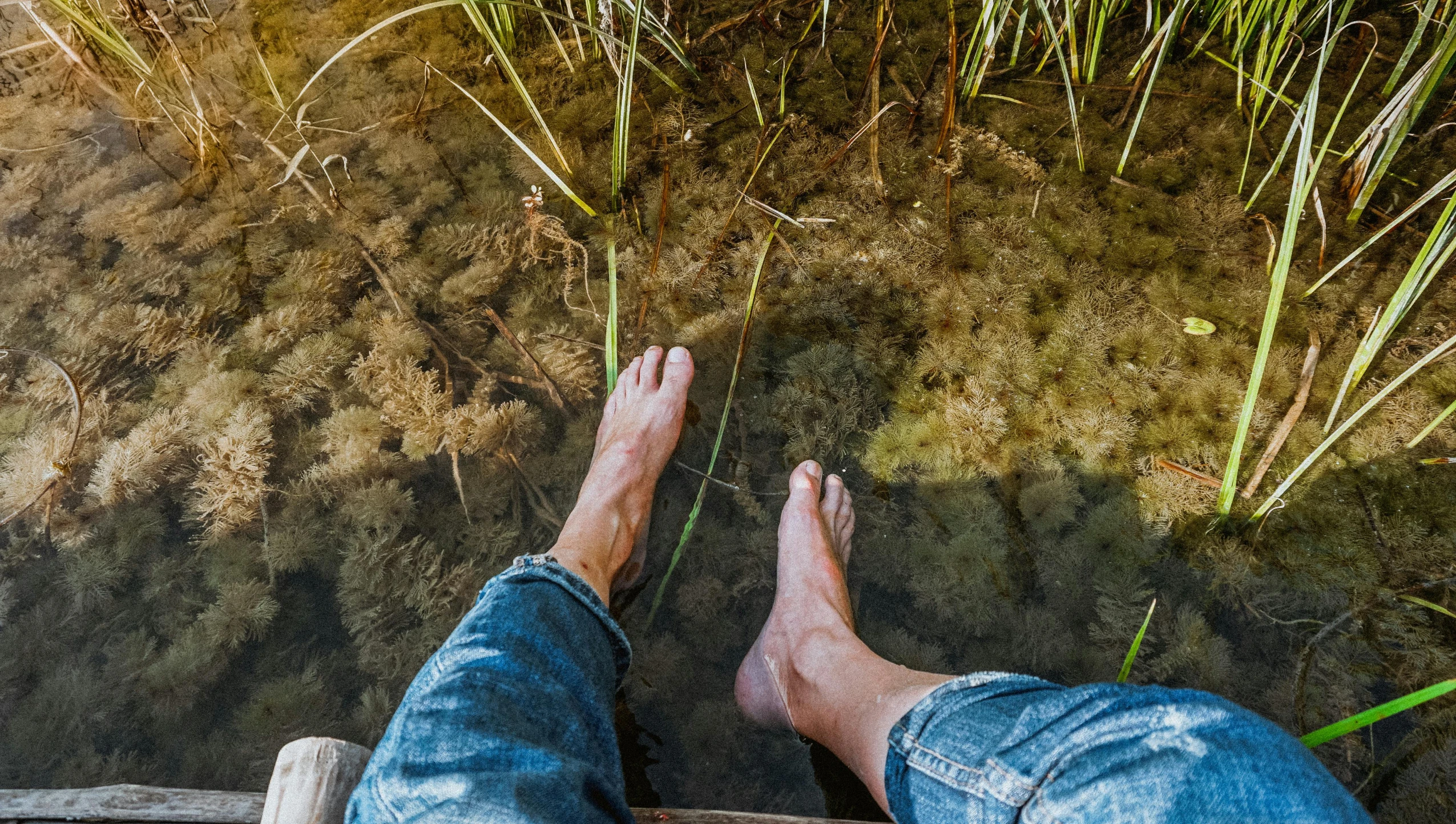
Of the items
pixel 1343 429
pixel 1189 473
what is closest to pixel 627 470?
pixel 1189 473

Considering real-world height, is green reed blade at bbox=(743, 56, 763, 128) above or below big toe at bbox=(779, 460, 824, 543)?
above

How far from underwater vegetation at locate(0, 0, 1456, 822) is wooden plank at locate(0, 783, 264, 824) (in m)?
0.21

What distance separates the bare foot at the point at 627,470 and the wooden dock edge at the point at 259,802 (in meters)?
0.52

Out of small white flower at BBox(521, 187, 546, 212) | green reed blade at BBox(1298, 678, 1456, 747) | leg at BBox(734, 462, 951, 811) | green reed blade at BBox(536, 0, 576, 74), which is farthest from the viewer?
green reed blade at BBox(536, 0, 576, 74)

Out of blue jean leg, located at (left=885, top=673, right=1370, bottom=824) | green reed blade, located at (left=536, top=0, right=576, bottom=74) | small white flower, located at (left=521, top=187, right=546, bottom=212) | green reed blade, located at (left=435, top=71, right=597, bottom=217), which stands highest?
green reed blade, located at (left=536, top=0, right=576, bottom=74)

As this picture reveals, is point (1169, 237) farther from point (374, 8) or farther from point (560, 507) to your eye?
point (374, 8)

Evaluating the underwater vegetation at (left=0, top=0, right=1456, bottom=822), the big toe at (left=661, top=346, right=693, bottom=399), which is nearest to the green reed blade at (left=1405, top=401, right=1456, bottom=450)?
the underwater vegetation at (left=0, top=0, right=1456, bottom=822)

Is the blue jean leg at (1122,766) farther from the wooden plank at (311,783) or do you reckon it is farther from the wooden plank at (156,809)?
the wooden plank at (311,783)

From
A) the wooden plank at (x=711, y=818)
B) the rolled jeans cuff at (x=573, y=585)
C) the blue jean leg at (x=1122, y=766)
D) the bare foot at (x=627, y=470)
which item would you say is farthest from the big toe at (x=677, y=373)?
the blue jean leg at (x=1122, y=766)

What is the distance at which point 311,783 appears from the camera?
3.61 feet

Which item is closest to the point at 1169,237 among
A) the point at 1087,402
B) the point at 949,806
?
the point at 1087,402

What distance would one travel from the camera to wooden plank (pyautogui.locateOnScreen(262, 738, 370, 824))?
109 centimetres

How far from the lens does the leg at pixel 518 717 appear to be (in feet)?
2.72

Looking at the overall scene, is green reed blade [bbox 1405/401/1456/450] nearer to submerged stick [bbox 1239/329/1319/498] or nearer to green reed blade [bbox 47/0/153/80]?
submerged stick [bbox 1239/329/1319/498]
